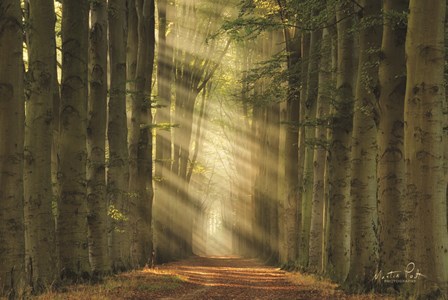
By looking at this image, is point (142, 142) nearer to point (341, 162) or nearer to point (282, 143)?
point (282, 143)

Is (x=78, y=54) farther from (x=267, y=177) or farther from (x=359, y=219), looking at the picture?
(x=267, y=177)

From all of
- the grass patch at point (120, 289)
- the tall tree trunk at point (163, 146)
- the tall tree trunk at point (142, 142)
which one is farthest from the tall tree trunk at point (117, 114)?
the tall tree trunk at point (163, 146)

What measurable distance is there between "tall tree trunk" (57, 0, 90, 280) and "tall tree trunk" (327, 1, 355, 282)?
238 inches

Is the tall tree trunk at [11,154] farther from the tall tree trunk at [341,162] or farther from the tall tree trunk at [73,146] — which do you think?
the tall tree trunk at [341,162]

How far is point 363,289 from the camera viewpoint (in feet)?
34.0

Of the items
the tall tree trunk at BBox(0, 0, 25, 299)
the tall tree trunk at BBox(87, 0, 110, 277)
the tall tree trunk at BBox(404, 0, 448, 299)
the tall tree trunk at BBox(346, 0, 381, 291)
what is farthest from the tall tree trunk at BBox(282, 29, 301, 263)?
the tall tree trunk at BBox(0, 0, 25, 299)

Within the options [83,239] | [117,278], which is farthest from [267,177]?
[83,239]

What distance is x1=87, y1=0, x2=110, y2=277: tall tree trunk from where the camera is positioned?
1278cm

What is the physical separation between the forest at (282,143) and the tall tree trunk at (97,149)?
0.03m

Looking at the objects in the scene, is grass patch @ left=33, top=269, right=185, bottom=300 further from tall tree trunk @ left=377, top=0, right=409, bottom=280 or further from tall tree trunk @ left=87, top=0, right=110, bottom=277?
tall tree trunk @ left=377, top=0, right=409, bottom=280

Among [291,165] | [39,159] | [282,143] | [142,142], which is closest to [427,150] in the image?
[39,159]

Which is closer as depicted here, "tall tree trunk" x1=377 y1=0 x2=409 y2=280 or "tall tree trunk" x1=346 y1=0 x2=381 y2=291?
"tall tree trunk" x1=377 y1=0 x2=409 y2=280

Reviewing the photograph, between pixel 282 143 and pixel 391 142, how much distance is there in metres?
14.7

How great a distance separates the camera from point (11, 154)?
7.86m
